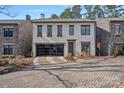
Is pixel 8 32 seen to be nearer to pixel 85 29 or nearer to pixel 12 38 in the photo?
pixel 12 38

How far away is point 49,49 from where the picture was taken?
3550 centimetres

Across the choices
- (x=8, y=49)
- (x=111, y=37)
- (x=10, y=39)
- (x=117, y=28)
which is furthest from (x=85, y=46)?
(x=8, y=49)

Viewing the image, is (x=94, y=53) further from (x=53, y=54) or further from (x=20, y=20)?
(x=20, y=20)

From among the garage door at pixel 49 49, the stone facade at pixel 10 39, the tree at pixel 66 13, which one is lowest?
the garage door at pixel 49 49

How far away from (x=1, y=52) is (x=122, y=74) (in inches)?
819

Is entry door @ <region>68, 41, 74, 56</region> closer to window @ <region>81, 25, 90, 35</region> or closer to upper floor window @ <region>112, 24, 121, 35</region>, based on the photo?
window @ <region>81, 25, 90, 35</region>

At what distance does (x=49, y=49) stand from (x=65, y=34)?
112 inches

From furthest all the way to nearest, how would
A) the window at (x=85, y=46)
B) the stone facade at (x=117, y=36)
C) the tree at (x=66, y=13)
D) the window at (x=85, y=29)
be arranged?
the tree at (x=66, y=13) < the stone facade at (x=117, y=36) < the window at (x=85, y=29) < the window at (x=85, y=46)

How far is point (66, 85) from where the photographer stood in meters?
14.7

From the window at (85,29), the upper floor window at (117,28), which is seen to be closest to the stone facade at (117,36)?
the upper floor window at (117,28)

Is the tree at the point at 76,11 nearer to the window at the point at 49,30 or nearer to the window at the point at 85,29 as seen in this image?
the window at the point at 85,29

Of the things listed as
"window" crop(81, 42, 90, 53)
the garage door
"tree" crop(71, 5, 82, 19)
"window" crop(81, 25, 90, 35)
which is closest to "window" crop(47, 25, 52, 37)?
the garage door

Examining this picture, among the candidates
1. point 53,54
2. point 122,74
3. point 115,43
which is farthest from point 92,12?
point 122,74

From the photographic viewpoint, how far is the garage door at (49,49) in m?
35.2
